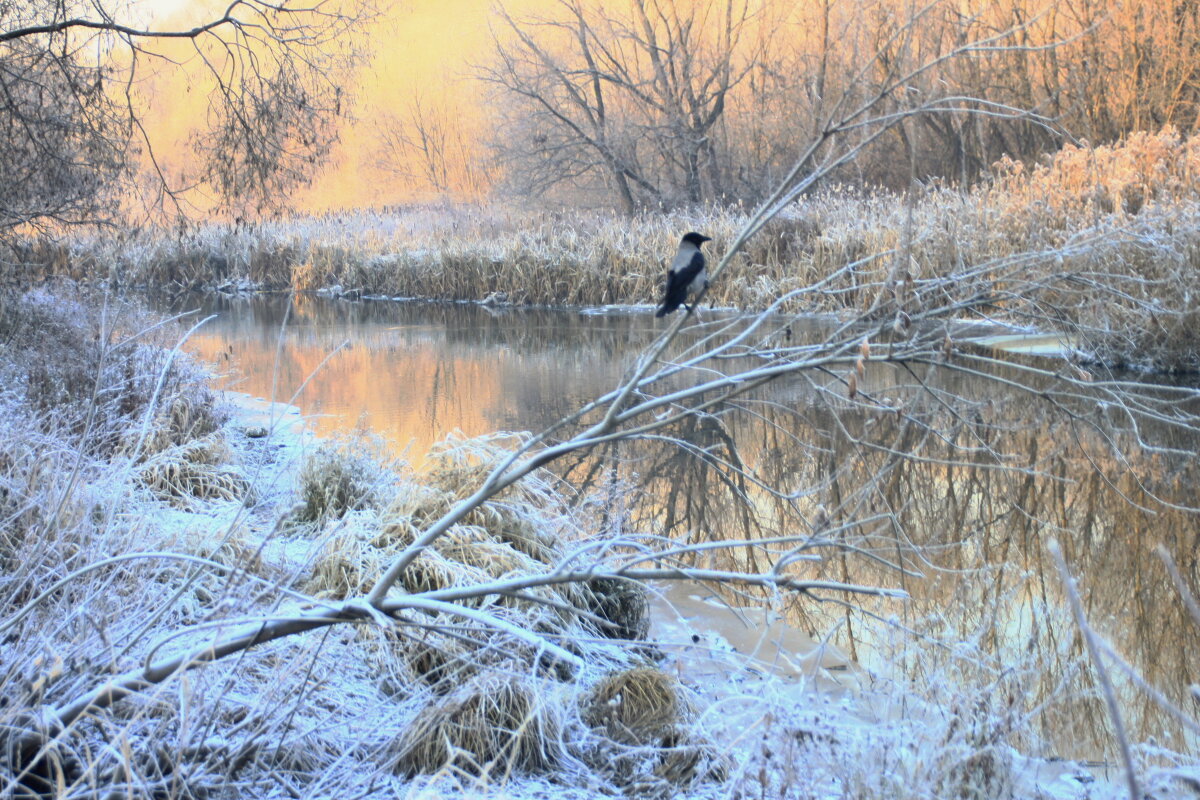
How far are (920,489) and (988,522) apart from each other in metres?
0.54

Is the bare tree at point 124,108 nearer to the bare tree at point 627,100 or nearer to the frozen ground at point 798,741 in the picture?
the frozen ground at point 798,741

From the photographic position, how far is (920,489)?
17.9ft

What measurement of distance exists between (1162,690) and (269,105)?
6.57 metres

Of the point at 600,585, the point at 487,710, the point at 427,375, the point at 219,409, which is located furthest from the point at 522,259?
the point at 487,710

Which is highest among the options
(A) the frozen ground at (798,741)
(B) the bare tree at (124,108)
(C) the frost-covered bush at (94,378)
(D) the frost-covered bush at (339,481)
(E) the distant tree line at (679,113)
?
(E) the distant tree line at (679,113)

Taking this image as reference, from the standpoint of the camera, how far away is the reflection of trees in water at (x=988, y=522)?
10.1 ft

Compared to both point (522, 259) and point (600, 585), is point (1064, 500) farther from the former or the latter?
point (522, 259)


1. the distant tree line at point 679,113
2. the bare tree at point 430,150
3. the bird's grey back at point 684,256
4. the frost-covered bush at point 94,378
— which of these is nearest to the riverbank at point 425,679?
the frost-covered bush at point 94,378

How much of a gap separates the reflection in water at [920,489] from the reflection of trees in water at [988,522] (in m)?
0.01

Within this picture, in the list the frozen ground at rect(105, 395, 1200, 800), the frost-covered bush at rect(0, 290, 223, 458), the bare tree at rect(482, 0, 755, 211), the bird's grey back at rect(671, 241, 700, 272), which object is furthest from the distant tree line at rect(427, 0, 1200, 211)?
the frozen ground at rect(105, 395, 1200, 800)

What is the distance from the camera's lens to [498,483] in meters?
2.25

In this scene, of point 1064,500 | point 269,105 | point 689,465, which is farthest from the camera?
point 269,105

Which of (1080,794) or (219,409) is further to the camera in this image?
(219,409)

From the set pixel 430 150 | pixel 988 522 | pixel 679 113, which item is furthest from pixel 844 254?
pixel 430 150
